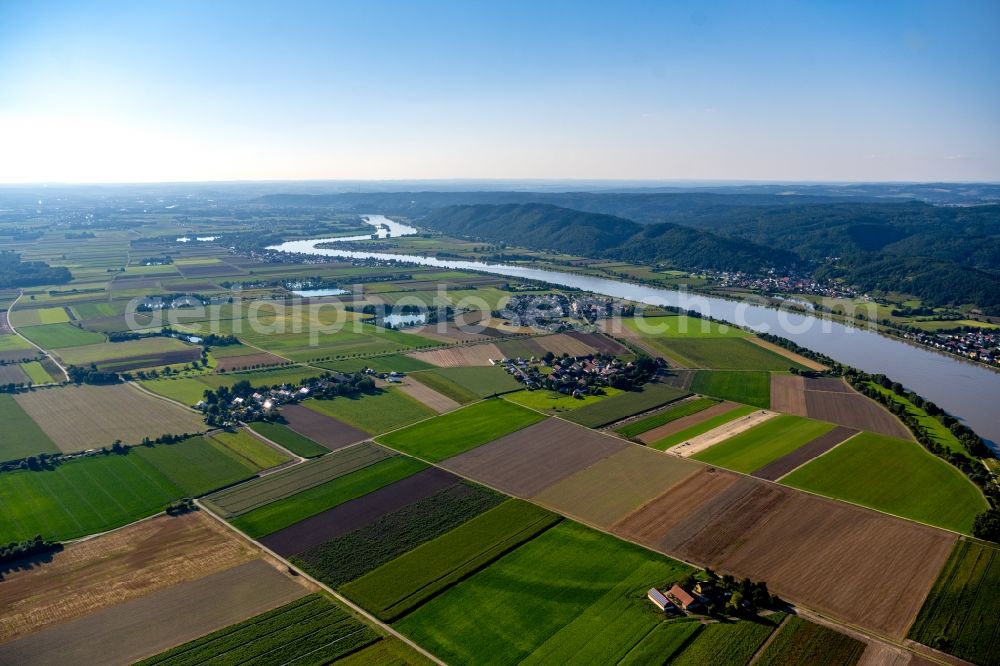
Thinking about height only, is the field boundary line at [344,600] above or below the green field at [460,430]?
below

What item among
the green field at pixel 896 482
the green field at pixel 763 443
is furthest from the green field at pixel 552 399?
the green field at pixel 896 482

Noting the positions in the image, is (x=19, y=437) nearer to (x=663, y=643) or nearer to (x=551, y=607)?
(x=551, y=607)

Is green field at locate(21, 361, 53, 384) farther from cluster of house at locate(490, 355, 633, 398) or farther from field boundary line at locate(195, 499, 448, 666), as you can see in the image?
cluster of house at locate(490, 355, 633, 398)

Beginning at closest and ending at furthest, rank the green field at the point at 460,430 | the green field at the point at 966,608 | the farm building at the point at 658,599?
the green field at the point at 966,608, the farm building at the point at 658,599, the green field at the point at 460,430

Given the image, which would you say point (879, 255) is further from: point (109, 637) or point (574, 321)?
point (109, 637)

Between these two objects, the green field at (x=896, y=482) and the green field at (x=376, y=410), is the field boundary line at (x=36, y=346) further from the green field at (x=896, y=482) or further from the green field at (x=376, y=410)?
the green field at (x=896, y=482)

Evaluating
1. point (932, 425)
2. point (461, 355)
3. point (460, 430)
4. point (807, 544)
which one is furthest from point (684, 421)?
point (461, 355)
